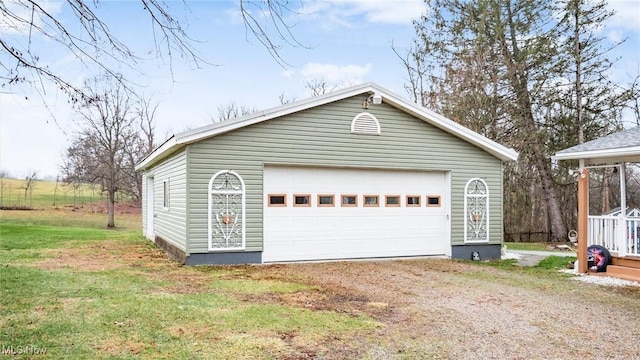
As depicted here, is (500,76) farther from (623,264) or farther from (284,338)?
(284,338)

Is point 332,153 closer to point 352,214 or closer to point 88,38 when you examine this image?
point 352,214

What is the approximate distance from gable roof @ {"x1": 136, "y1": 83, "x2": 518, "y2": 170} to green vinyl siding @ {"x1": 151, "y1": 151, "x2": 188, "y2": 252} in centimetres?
37

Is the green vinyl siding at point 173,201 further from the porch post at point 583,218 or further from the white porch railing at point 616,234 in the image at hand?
the white porch railing at point 616,234

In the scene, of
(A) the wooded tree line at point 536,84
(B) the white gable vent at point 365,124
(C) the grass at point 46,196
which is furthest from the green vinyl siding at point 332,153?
Result: (C) the grass at point 46,196

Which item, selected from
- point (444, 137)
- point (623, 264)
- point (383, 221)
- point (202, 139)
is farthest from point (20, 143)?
point (623, 264)

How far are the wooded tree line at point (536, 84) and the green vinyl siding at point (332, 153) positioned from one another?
284 inches

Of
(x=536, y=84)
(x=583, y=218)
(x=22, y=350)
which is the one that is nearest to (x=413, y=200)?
(x=583, y=218)

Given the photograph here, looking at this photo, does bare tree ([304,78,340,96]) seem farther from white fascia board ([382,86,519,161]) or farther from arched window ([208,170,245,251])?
arched window ([208,170,245,251])

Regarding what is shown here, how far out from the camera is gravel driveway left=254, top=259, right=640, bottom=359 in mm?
4754

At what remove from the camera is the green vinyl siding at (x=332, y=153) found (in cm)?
Result: 980

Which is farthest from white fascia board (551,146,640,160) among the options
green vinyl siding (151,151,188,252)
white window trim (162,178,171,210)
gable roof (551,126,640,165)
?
white window trim (162,178,171,210)

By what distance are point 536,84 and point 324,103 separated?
39.3ft

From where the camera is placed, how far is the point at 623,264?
952 cm

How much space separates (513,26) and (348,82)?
1053cm
